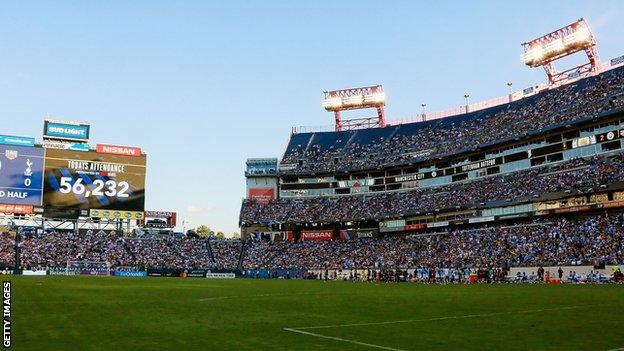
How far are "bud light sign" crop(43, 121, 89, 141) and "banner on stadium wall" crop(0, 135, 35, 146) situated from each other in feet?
14.3

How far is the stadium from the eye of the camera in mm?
31391

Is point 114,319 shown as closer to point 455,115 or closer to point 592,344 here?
point 592,344

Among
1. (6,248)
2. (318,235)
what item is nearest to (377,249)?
(318,235)

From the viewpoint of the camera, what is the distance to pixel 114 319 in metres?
18.9

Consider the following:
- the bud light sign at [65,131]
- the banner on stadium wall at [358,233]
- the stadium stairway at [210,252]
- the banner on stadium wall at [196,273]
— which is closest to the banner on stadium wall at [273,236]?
the stadium stairway at [210,252]

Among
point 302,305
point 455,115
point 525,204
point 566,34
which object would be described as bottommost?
point 302,305

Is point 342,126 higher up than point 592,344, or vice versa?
point 342,126

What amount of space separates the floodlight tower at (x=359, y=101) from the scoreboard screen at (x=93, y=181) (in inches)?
1702

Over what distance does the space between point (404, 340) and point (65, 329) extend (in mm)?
9568

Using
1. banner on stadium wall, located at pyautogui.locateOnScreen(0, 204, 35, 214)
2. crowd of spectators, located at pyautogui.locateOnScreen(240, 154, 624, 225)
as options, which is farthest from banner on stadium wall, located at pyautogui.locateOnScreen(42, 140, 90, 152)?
crowd of spectators, located at pyautogui.locateOnScreen(240, 154, 624, 225)

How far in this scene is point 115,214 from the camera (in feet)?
272

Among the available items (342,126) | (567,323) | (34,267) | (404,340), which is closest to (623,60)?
(342,126)

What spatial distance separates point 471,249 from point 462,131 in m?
30.0

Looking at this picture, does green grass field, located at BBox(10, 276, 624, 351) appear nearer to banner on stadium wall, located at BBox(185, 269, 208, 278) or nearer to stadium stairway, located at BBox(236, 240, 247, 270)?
banner on stadium wall, located at BBox(185, 269, 208, 278)
